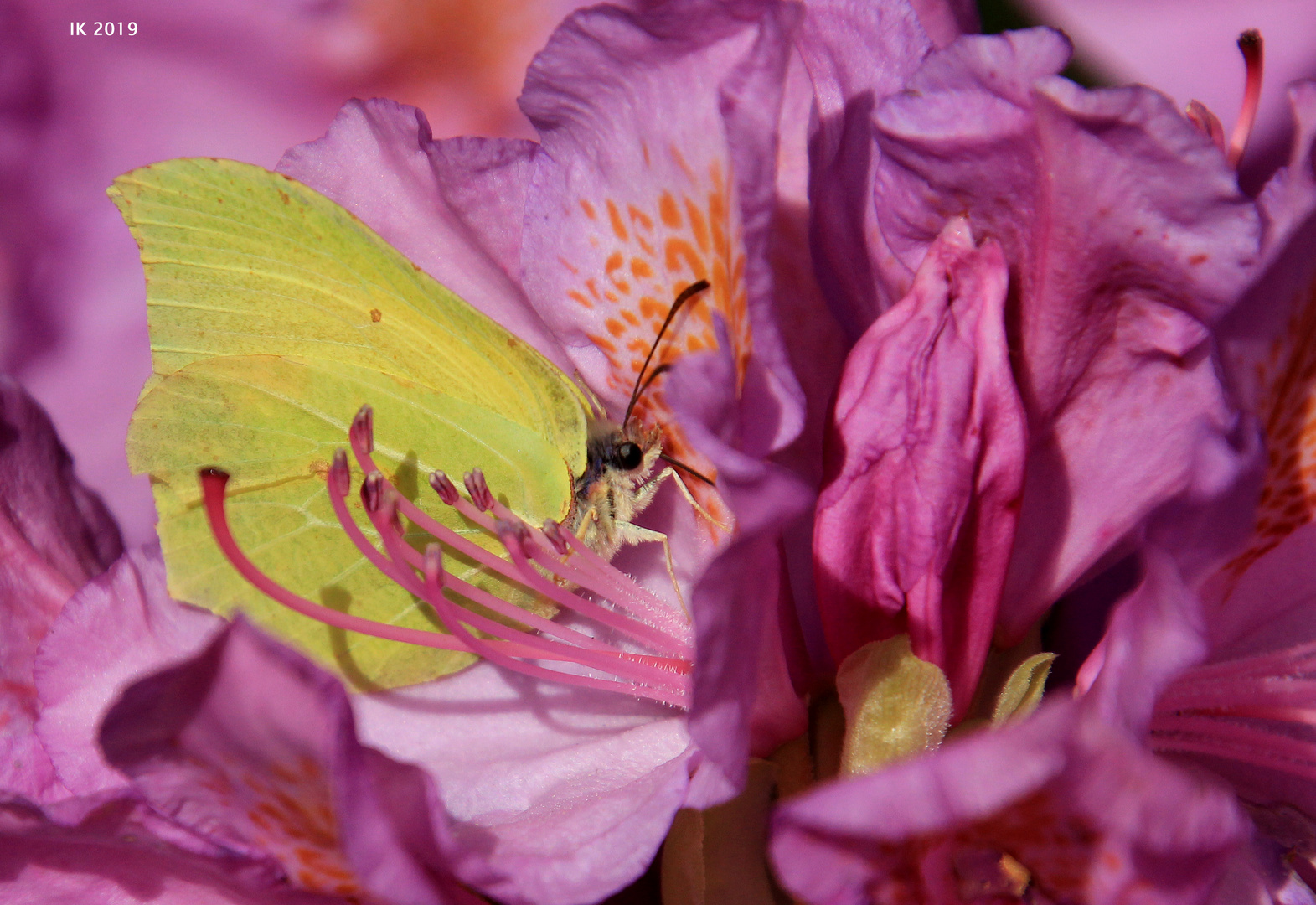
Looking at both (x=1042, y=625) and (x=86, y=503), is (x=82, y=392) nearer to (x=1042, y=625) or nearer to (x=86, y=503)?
(x=86, y=503)

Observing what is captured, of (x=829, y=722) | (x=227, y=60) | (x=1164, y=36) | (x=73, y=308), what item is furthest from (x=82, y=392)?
(x=1164, y=36)

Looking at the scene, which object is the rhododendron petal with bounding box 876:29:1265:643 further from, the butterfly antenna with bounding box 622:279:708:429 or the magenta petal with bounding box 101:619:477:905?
the magenta petal with bounding box 101:619:477:905

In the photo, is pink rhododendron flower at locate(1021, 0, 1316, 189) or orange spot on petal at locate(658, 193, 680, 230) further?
pink rhododendron flower at locate(1021, 0, 1316, 189)

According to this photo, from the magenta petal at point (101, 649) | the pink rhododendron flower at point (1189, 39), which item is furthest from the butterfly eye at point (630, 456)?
the pink rhododendron flower at point (1189, 39)

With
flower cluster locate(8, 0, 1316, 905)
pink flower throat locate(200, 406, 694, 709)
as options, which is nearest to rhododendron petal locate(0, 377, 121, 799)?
flower cluster locate(8, 0, 1316, 905)

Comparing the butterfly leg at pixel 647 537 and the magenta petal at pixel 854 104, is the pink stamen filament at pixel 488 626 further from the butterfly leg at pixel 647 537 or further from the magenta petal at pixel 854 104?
the magenta petal at pixel 854 104

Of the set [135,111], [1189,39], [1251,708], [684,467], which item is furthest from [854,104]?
[135,111]
